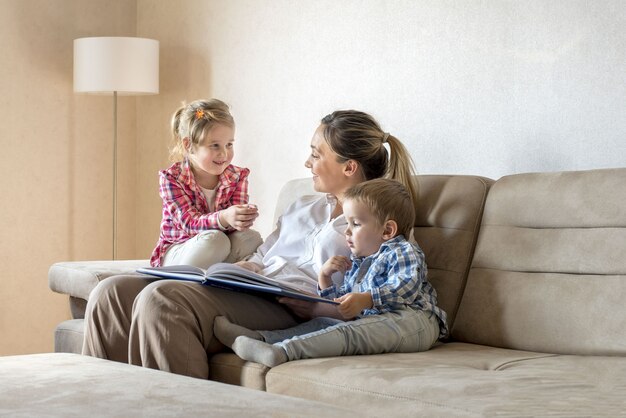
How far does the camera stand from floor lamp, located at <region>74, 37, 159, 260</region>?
13.8 feet

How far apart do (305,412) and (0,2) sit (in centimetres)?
356

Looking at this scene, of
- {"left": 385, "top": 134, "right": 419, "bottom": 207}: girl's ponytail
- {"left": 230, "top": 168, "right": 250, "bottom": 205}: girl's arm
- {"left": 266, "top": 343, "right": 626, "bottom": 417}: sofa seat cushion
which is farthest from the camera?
{"left": 230, "top": 168, "right": 250, "bottom": 205}: girl's arm

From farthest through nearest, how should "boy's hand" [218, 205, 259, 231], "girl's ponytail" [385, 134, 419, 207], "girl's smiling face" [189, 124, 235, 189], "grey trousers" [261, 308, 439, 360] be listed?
1. "girl's smiling face" [189, 124, 235, 189]
2. "boy's hand" [218, 205, 259, 231]
3. "girl's ponytail" [385, 134, 419, 207]
4. "grey trousers" [261, 308, 439, 360]

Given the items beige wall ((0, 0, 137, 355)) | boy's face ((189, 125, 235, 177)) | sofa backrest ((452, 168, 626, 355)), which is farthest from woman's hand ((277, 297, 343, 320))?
beige wall ((0, 0, 137, 355))

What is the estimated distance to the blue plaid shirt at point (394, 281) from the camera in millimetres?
2320

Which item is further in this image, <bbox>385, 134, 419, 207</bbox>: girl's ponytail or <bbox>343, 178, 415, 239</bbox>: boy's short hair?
<bbox>385, 134, 419, 207</bbox>: girl's ponytail

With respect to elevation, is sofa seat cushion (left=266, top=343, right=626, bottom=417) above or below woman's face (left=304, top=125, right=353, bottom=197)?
below

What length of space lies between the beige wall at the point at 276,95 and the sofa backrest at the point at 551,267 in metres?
0.39

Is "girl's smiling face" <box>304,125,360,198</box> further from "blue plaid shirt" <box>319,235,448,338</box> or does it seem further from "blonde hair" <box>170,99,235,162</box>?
"blonde hair" <box>170,99,235,162</box>

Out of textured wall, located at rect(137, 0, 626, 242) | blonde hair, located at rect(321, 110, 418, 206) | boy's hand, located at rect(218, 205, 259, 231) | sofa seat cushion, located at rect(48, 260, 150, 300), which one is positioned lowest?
sofa seat cushion, located at rect(48, 260, 150, 300)

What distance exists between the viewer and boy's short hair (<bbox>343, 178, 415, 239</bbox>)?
246cm

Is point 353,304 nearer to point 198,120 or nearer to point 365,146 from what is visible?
point 365,146

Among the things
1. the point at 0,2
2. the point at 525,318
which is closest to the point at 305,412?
the point at 525,318

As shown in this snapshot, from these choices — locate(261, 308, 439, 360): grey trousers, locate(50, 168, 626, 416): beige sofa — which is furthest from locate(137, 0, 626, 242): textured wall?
locate(261, 308, 439, 360): grey trousers
